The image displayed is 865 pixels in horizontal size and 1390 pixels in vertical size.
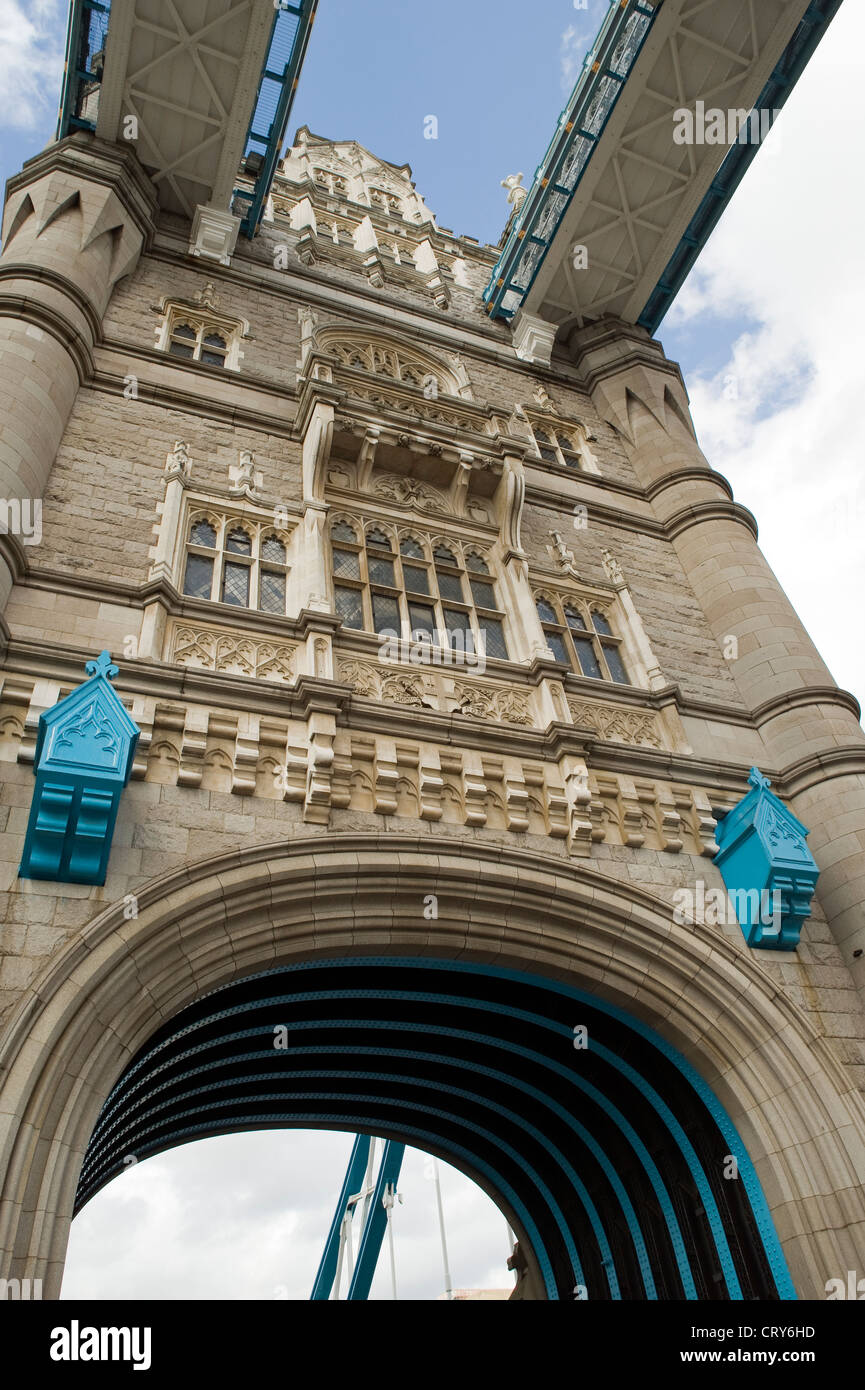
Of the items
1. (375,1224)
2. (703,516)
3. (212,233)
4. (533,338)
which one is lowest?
(375,1224)

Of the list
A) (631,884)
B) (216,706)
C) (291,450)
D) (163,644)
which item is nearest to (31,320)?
(291,450)

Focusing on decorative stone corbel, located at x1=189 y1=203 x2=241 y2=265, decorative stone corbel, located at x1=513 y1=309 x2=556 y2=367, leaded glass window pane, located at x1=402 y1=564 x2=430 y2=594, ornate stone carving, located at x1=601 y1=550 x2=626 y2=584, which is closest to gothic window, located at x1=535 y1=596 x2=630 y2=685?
ornate stone carving, located at x1=601 y1=550 x2=626 y2=584

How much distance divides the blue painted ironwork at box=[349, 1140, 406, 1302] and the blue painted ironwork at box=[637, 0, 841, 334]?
765 inches

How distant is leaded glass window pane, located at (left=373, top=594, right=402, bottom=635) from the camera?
1145 centimetres

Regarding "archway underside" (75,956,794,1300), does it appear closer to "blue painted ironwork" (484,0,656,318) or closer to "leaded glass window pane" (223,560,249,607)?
"leaded glass window pane" (223,560,249,607)

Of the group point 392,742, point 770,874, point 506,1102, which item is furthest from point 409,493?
point 506,1102

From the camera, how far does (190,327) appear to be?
1520 centimetres

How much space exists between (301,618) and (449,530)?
3858mm

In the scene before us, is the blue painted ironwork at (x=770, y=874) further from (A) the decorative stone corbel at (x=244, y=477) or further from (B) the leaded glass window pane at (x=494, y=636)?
(A) the decorative stone corbel at (x=244, y=477)

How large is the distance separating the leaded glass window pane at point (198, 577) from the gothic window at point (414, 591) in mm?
1494

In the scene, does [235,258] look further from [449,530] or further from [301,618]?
[301,618]

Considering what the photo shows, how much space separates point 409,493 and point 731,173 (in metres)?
9.93

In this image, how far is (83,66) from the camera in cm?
1555

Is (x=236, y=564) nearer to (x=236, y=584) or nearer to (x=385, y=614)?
(x=236, y=584)
